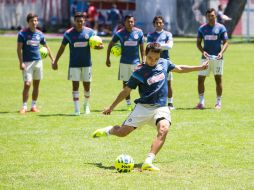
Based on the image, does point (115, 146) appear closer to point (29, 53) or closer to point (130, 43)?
point (130, 43)

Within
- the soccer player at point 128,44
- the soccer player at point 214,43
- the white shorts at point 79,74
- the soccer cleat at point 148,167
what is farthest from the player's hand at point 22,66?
Answer: the soccer cleat at point 148,167

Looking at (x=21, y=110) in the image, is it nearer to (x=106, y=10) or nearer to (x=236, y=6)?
(x=236, y=6)

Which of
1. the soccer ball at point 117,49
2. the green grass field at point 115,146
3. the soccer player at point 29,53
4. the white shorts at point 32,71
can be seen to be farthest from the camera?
the soccer ball at point 117,49

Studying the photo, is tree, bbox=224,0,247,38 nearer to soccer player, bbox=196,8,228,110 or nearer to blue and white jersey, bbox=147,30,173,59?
soccer player, bbox=196,8,228,110

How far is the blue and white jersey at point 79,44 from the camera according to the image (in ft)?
58.7

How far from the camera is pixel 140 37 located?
18.9m

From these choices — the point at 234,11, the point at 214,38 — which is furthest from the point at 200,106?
the point at 234,11

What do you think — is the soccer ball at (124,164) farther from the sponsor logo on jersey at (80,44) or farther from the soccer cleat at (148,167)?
the sponsor logo on jersey at (80,44)

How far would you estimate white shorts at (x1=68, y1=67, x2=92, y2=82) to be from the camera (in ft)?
59.1

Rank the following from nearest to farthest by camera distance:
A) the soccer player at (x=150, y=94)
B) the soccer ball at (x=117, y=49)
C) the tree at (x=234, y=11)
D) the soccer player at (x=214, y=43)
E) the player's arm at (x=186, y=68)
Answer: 1. the soccer player at (x=150, y=94)
2. the player's arm at (x=186, y=68)
3. the soccer ball at (x=117, y=49)
4. the soccer player at (x=214, y=43)
5. the tree at (x=234, y=11)

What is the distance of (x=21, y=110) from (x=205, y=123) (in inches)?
200

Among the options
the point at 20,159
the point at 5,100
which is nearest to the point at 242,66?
the point at 5,100

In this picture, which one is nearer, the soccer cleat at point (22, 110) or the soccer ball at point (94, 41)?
the soccer ball at point (94, 41)

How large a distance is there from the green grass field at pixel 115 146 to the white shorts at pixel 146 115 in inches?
27.6
